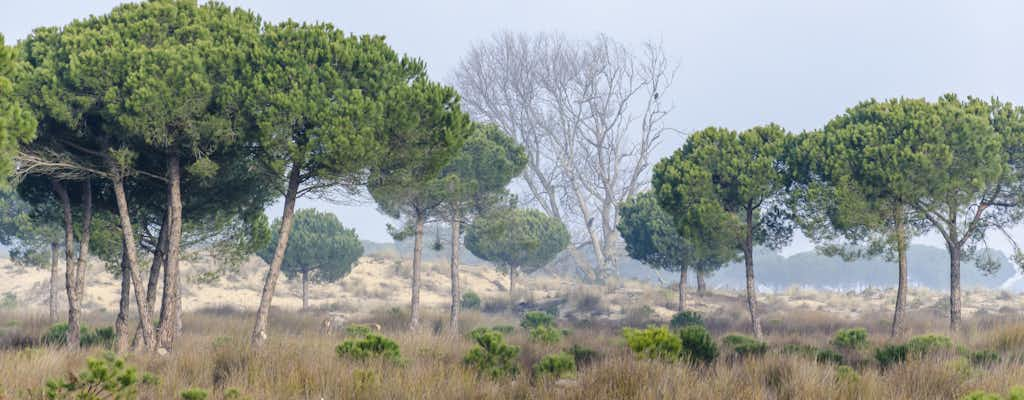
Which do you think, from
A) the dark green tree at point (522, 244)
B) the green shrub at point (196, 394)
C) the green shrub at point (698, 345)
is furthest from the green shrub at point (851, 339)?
the dark green tree at point (522, 244)

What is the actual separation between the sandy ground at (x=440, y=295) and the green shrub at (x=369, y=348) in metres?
22.5

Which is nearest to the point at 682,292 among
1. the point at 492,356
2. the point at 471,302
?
the point at 471,302

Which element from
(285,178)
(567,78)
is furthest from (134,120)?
(567,78)

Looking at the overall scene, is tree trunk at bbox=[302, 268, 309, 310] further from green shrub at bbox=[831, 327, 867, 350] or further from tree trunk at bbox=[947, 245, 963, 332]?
tree trunk at bbox=[947, 245, 963, 332]

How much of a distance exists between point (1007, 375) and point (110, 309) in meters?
41.3

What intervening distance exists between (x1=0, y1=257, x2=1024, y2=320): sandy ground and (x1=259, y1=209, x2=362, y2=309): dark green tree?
1852 mm

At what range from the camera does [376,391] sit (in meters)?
7.48

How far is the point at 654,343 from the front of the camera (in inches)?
370

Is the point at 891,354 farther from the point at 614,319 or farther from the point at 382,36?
the point at 614,319

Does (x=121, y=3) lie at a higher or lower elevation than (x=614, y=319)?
higher

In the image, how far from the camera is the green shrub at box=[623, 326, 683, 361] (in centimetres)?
900

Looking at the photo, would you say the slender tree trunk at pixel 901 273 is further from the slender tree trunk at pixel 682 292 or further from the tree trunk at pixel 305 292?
the tree trunk at pixel 305 292

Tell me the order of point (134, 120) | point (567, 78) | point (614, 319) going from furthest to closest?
1. point (567, 78)
2. point (614, 319)
3. point (134, 120)

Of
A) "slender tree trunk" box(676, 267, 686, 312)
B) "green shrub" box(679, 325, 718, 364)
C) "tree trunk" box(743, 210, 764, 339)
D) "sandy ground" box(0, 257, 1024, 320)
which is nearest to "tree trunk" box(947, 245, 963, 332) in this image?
"tree trunk" box(743, 210, 764, 339)
